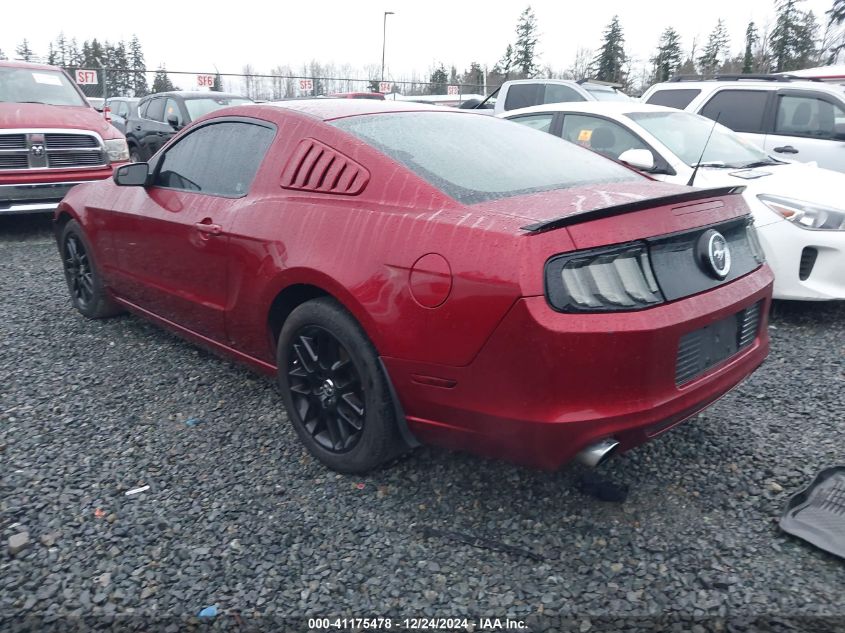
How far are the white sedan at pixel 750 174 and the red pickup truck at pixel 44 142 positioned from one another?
4819mm

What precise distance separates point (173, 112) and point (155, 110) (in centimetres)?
111

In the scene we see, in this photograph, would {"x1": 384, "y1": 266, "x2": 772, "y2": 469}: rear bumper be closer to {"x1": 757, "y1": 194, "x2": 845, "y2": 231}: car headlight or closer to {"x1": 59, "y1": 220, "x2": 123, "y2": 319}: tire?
{"x1": 757, "y1": 194, "x2": 845, "y2": 231}: car headlight

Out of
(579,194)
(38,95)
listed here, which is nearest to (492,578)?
(579,194)

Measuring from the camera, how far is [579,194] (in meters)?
2.74

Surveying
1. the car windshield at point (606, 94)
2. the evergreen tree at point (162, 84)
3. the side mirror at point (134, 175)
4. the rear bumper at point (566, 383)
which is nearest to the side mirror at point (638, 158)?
the rear bumper at point (566, 383)

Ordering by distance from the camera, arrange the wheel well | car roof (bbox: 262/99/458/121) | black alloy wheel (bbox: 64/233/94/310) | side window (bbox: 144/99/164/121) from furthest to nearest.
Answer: side window (bbox: 144/99/164/121), black alloy wheel (bbox: 64/233/94/310), car roof (bbox: 262/99/458/121), the wheel well

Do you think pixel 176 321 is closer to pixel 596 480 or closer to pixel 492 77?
pixel 596 480

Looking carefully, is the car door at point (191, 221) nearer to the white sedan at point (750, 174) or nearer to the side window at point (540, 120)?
the white sedan at point (750, 174)

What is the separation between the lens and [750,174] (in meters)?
5.28

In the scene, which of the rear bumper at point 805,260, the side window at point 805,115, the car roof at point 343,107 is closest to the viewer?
the car roof at point 343,107

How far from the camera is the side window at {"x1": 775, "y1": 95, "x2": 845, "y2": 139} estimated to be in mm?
7633

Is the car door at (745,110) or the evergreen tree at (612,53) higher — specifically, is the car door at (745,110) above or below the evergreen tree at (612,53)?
below

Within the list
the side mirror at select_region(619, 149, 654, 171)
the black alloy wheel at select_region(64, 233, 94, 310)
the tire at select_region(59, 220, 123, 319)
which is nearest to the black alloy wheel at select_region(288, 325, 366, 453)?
the tire at select_region(59, 220, 123, 319)

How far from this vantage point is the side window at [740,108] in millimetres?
7828
